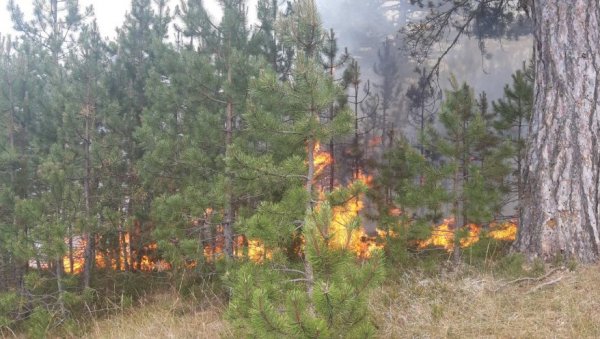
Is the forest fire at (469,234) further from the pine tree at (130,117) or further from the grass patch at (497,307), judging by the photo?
the pine tree at (130,117)

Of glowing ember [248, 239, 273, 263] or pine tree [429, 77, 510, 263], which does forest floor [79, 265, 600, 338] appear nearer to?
glowing ember [248, 239, 273, 263]

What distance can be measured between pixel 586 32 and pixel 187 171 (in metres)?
9.29

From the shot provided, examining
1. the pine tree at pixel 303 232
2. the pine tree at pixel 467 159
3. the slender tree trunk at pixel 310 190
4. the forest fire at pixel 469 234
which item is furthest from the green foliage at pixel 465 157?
the slender tree trunk at pixel 310 190

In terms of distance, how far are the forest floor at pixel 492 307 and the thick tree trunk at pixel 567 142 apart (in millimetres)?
482

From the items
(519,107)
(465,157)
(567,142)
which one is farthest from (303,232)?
(519,107)

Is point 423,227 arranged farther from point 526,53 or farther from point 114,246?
point 526,53

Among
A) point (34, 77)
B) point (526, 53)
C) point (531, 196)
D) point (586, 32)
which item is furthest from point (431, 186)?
point (526, 53)

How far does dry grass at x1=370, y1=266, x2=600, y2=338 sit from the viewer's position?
132 inches

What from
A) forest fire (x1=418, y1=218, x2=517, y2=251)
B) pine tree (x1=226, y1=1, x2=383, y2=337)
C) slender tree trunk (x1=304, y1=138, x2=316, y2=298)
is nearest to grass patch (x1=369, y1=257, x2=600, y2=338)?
slender tree trunk (x1=304, y1=138, x2=316, y2=298)

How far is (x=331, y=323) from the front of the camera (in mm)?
2812

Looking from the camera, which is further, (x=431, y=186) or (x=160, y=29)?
(x=160, y=29)

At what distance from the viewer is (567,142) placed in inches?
190

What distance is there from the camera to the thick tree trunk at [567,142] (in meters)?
4.75

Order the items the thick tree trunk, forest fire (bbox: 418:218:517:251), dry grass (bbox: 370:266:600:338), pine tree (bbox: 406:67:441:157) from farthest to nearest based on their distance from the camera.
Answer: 1. forest fire (bbox: 418:218:517:251)
2. pine tree (bbox: 406:67:441:157)
3. the thick tree trunk
4. dry grass (bbox: 370:266:600:338)
